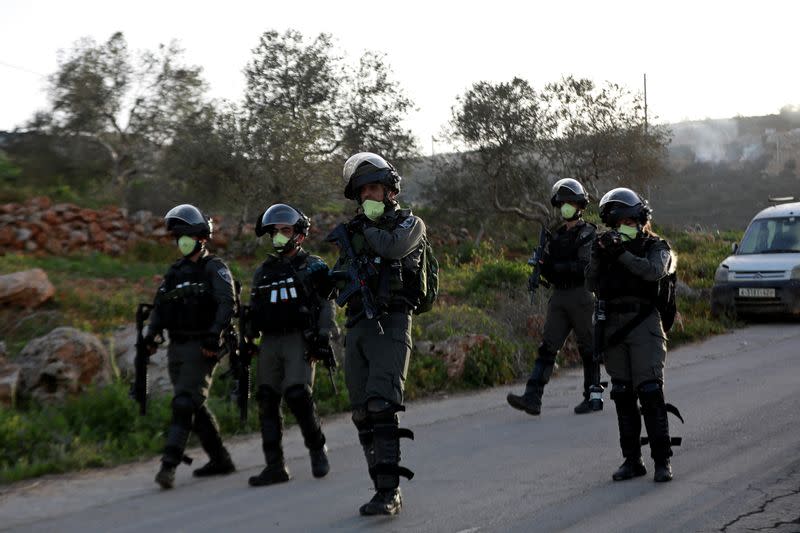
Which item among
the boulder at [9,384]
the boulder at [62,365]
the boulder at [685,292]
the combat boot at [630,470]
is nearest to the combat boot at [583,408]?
the combat boot at [630,470]

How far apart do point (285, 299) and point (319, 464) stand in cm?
119

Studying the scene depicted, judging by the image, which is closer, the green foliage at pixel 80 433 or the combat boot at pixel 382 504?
the combat boot at pixel 382 504

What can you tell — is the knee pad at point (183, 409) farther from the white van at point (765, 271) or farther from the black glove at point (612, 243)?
the white van at point (765, 271)

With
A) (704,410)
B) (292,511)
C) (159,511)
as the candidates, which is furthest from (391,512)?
(704,410)

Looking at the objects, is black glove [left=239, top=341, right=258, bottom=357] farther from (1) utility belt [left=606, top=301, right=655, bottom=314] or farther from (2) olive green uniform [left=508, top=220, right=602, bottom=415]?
(2) olive green uniform [left=508, top=220, right=602, bottom=415]

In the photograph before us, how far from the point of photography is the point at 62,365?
9375 mm

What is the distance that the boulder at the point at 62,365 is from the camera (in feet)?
30.6

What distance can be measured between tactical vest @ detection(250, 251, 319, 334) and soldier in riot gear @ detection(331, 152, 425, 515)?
104cm

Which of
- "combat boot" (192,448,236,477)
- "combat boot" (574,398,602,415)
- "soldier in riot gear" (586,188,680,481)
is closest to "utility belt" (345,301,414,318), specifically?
"soldier in riot gear" (586,188,680,481)

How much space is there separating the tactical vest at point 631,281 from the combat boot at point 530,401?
282cm

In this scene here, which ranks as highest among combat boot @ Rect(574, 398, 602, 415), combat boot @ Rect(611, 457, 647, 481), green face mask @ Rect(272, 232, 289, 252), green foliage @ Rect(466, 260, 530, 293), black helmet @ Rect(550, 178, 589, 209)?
black helmet @ Rect(550, 178, 589, 209)

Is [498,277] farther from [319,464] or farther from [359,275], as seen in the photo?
[359,275]

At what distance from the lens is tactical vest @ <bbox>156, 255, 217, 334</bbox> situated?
7.25 metres

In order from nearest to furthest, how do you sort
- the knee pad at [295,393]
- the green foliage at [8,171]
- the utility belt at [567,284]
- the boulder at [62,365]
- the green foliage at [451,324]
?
the knee pad at [295,393], the boulder at [62,365], the utility belt at [567,284], the green foliage at [451,324], the green foliage at [8,171]
